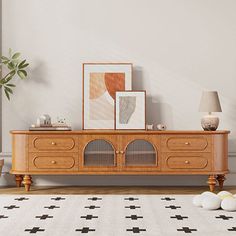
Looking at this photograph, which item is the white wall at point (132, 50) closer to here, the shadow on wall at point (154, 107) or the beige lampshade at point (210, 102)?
the shadow on wall at point (154, 107)

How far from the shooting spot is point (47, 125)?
5.13 m

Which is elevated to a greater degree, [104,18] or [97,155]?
[104,18]

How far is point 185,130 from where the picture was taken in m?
5.32

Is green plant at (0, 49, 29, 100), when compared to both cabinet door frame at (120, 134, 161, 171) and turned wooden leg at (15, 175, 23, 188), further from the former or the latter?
cabinet door frame at (120, 134, 161, 171)

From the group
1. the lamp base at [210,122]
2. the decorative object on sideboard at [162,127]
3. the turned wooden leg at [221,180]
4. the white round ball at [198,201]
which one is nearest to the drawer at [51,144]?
the decorative object on sideboard at [162,127]

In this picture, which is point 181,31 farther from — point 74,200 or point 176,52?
point 74,200

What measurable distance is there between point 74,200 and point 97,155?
731mm

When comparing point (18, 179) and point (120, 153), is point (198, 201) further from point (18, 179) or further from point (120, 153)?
point (18, 179)

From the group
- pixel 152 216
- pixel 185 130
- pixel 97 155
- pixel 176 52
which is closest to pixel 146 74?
pixel 176 52

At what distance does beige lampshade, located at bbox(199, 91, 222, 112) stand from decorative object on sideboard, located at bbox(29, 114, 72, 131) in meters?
1.43

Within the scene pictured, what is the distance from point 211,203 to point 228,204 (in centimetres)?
13

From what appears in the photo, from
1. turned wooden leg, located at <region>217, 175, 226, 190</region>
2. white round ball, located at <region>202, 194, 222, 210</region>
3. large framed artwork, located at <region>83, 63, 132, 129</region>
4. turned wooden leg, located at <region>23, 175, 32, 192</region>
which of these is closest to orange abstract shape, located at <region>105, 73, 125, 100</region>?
large framed artwork, located at <region>83, 63, 132, 129</region>

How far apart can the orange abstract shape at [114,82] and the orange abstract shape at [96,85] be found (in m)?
0.06

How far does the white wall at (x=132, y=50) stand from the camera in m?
5.48
